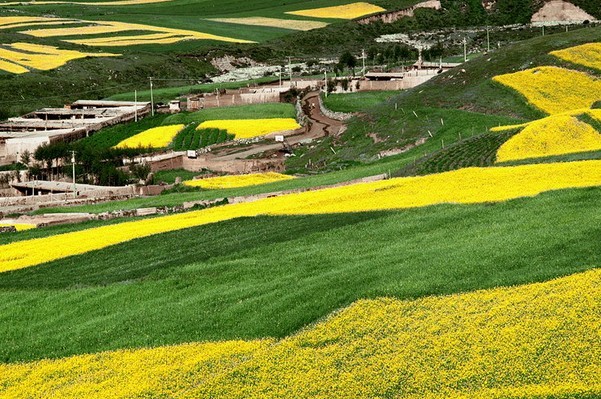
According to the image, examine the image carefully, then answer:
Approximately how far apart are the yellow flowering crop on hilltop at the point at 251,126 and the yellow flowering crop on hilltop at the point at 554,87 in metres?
29.5

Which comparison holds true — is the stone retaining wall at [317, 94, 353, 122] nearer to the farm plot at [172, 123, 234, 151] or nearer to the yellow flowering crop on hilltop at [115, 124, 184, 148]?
the farm plot at [172, 123, 234, 151]

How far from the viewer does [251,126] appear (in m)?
119

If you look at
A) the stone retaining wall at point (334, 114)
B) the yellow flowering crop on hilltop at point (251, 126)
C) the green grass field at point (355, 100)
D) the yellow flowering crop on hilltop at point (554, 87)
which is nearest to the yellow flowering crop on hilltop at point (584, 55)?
the yellow flowering crop on hilltop at point (554, 87)

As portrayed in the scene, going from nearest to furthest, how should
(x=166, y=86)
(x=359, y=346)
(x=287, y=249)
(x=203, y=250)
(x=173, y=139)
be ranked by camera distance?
1. (x=359, y=346)
2. (x=287, y=249)
3. (x=203, y=250)
4. (x=173, y=139)
5. (x=166, y=86)

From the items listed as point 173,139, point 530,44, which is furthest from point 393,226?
point 173,139

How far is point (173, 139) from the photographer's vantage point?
4668 inches

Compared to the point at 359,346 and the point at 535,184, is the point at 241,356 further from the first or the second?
the point at 535,184

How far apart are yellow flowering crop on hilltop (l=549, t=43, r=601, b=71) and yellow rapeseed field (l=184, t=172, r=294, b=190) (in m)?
29.1

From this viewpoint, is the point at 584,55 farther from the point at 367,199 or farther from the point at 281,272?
the point at 281,272

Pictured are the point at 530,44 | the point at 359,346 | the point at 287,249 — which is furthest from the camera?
the point at 530,44

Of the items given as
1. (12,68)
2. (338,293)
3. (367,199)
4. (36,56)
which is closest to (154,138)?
(12,68)

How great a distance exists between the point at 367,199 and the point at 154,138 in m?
70.5

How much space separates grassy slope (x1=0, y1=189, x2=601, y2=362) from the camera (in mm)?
31016

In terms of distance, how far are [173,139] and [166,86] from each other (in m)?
54.7
